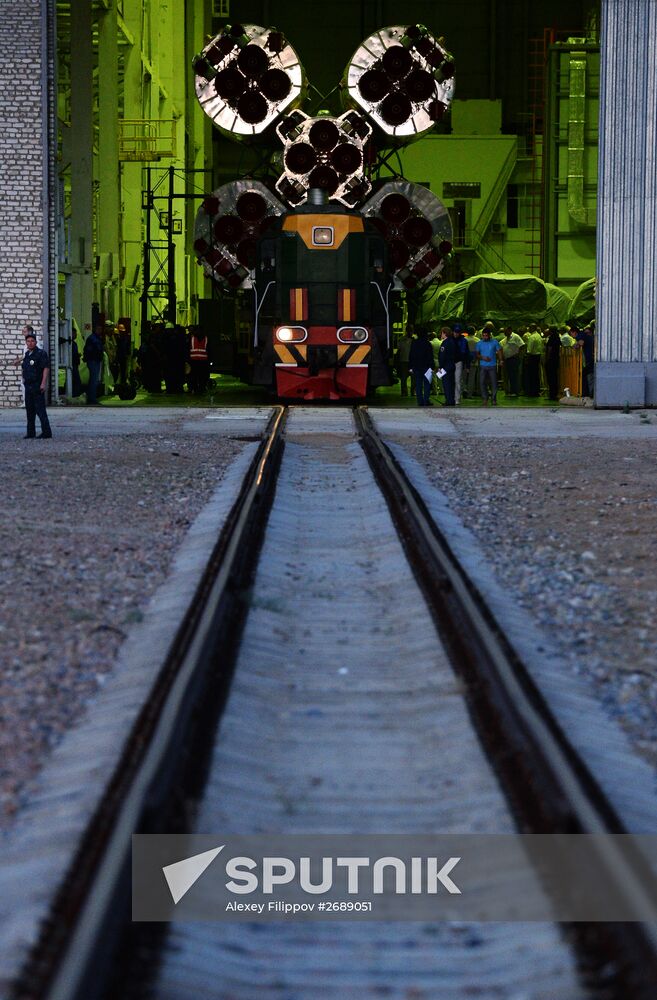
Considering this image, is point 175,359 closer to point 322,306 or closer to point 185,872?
point 322,306

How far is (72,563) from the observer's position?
9.25 m

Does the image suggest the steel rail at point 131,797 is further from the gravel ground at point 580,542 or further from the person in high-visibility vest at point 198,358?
the person in high-visibility vest at point 198,358

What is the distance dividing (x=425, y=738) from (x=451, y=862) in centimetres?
124

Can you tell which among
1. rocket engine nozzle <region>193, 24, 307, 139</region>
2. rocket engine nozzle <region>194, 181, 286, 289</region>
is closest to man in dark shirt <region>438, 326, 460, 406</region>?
rocket engine nozzle <region>194, 181, 286, 289</region>

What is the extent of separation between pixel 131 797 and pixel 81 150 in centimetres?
2750

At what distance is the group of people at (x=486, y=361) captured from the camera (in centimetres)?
2728

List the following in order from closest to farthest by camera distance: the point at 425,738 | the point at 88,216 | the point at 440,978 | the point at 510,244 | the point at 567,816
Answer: the point at 440,978, the point at 567,816, the point at 425,738, the point at 88,216, the point at 510,244

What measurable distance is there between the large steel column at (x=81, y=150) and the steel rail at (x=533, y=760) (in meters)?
22.8

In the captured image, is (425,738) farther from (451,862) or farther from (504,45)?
(504,45)

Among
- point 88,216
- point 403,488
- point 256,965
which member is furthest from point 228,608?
point 88,216

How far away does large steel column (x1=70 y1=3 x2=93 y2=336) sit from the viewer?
29172mm

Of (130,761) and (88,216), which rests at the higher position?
(88,216)

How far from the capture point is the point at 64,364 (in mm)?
27500

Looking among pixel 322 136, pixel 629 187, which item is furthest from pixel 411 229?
pixel 629 187
